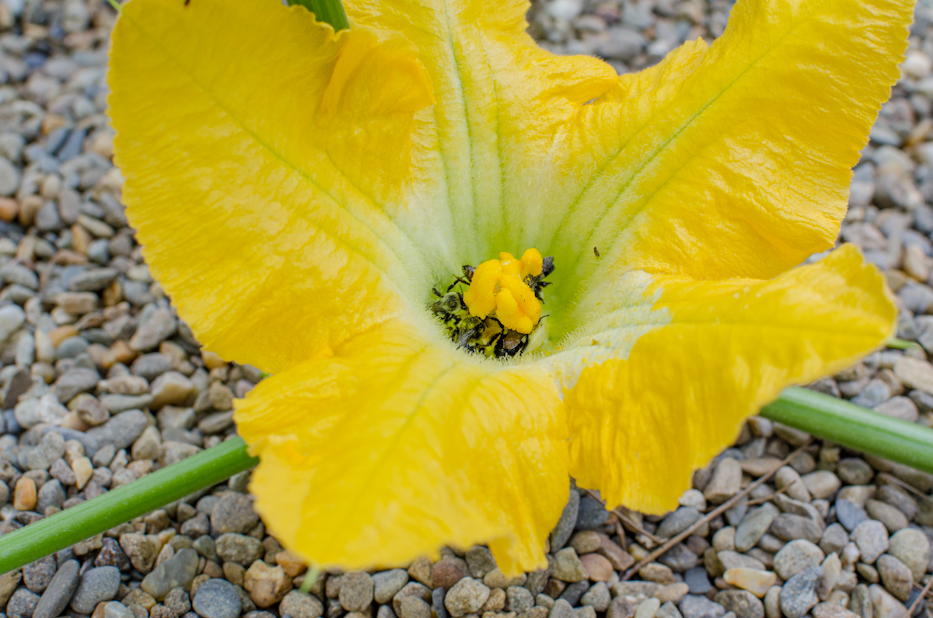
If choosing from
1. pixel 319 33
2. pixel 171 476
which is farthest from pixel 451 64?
pixel 171 476

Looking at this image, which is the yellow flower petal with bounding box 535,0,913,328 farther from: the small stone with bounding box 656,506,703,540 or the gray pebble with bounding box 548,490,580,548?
the small stone with bounding box 656,506,703,540

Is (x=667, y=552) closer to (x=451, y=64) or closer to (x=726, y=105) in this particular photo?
(x=726, y=105)

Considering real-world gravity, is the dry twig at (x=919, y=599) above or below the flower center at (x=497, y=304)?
below

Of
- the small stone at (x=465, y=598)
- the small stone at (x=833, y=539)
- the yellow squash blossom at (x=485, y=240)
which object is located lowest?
the small stone at (x=833, y=539)

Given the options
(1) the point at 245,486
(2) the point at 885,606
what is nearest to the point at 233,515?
(1) the point at 245,486

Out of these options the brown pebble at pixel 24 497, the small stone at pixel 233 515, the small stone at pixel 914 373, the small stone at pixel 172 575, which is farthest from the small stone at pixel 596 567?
the brown pebble at pixel 24 497

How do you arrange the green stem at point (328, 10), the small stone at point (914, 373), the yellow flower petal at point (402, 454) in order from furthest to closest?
the small stone at point (914, 373), the green stem at point (328, 10), the yellow flower petal at point (402, 454)

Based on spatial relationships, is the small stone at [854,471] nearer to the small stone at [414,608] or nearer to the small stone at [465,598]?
the small stone at [465,598]

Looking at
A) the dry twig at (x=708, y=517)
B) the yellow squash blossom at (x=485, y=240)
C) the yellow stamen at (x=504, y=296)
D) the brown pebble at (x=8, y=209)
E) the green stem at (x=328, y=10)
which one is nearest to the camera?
the yellow squash blossom at (x=485, y=240)
